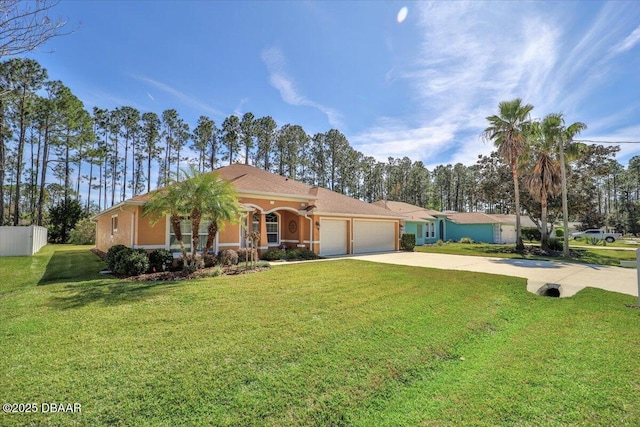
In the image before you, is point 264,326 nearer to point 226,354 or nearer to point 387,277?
point 226,354

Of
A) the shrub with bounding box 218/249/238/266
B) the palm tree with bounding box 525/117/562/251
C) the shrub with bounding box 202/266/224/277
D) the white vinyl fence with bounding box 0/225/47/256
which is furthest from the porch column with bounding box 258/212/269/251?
the palm tree with bounding box 525/117/562/251

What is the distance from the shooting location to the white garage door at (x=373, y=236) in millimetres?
20198

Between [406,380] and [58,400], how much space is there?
3937mm

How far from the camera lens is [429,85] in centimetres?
1478

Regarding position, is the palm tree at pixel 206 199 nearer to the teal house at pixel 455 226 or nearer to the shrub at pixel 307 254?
the shrub at pixel 307 254

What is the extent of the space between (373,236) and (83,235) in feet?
98.3

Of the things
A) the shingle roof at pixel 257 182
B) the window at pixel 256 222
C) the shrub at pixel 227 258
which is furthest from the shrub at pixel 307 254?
the shrub at pixel 227 258

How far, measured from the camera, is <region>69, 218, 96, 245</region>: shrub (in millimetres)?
31281

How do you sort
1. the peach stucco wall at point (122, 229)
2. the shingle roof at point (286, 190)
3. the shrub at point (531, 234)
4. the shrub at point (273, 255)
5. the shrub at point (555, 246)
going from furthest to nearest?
1. the shrub at point (531, 234)
2. the shrub at point (555, 246)
3. the shingle roof at point (286, 190)
4. the shrub at point (273, 255)
5. the peach stucco wall at point (122, 229)

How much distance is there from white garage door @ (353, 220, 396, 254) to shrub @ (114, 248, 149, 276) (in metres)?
12.4

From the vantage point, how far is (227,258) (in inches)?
517

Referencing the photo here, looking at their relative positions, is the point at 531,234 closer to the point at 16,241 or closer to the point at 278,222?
the point at 278,222

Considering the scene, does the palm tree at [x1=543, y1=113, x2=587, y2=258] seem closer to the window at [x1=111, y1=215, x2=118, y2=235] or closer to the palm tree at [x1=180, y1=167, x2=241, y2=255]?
the palm tree at [x1=180, y1=167, x2=241, y2=255]

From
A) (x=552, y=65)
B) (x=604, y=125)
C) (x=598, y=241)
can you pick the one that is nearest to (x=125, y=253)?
(x=552, y=65)
